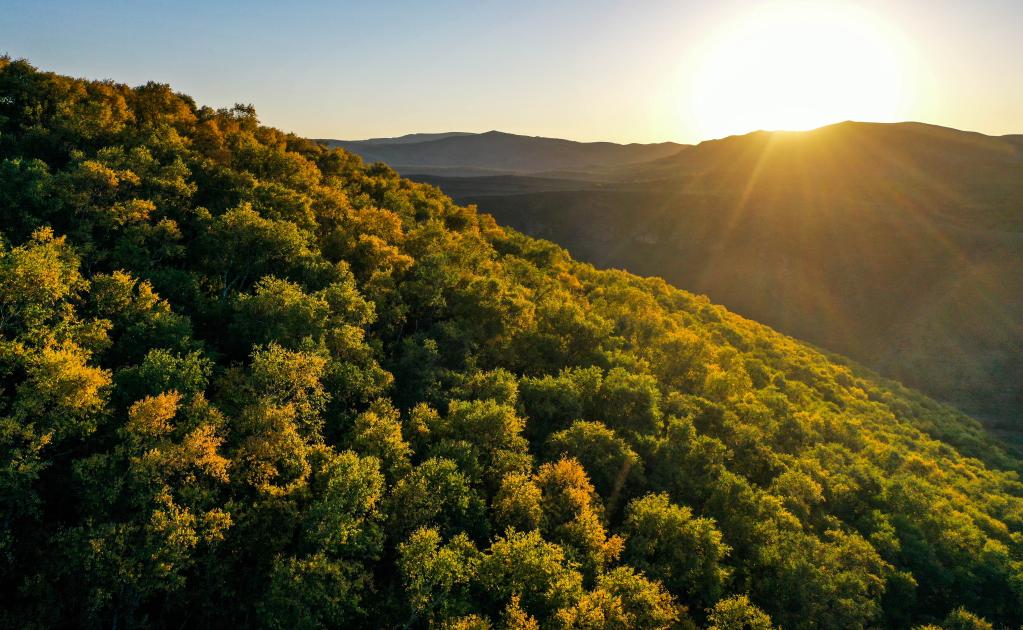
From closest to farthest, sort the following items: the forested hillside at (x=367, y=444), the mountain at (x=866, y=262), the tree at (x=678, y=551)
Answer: the forested hillside at (x=367, y=444), the tree at (x=678, y=551), the mountain at (x=866, y=262)

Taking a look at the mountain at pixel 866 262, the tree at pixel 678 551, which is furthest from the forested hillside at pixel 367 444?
the mountain at pixel 866 262

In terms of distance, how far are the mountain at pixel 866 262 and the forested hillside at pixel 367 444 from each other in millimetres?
46503

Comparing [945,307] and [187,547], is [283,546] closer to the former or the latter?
[187,547]

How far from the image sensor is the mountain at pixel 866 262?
4267 inches

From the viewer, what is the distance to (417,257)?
64375mm

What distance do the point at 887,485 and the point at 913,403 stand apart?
4564cm

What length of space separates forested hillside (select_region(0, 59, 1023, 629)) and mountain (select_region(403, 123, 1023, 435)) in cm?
4650

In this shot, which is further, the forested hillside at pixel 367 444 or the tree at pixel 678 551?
the tree at pixel 678 551

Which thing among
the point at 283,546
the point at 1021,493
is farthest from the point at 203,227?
the point at 1021,493

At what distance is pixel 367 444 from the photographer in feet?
108

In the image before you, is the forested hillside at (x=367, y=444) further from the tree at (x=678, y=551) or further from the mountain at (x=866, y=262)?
the mountain at (x=866, y=262)

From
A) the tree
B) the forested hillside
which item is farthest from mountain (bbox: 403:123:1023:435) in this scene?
the tree

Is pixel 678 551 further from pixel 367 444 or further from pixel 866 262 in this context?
pixel 866 262

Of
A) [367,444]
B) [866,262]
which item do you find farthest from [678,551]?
[866,262]
